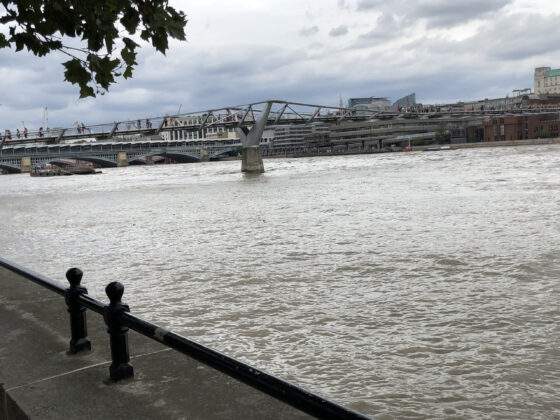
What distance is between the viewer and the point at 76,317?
10.4 feet

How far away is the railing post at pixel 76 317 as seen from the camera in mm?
3117

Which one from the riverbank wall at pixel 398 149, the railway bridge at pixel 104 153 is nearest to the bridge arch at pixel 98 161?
the railway bridge at pixel 104 153

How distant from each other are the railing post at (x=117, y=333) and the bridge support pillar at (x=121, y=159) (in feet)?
440

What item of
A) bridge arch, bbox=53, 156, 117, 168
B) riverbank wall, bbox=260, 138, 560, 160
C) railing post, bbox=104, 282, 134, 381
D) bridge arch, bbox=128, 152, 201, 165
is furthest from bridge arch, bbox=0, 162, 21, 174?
railing post, bbox=104, 282, 134, 381

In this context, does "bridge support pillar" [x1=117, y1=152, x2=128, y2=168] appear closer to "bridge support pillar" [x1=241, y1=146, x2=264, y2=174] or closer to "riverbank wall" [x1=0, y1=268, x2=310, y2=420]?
"bridge support pillar" [x1=241, y1=146, x2=264, y2=174]

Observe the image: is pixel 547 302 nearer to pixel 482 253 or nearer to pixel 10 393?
pixel 482 253

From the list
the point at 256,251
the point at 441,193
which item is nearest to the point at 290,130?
the point at 441,193

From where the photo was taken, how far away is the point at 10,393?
8.82 ft

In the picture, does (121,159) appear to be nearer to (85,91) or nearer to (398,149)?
(398,149)

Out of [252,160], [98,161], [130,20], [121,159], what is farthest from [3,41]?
[98,161]

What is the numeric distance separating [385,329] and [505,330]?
3.96ft

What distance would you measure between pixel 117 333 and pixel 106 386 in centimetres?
25

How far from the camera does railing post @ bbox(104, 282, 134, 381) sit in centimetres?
270

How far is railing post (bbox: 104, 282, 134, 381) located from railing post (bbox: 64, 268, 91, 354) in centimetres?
41
